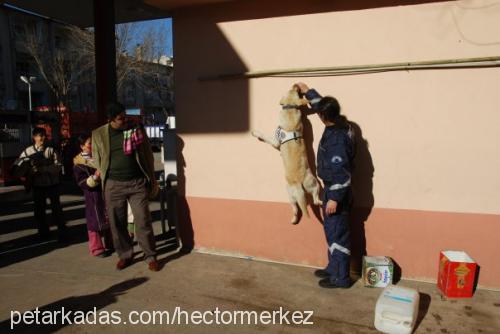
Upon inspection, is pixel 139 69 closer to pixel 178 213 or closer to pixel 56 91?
pixel 56 91

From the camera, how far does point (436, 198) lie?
13.5ft

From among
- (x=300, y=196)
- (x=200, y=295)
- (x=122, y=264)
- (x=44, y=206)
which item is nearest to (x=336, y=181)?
(x=300, y=196)

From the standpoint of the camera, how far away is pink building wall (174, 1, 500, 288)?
3.96 metres

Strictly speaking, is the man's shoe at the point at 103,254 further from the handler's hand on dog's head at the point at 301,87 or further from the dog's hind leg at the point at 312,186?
the handler's hand on dog's head at the point at 301,87

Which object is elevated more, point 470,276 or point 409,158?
point 409,158

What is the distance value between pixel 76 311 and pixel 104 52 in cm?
316

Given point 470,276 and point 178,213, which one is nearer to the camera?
point 470,276

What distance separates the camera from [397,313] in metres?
3.24

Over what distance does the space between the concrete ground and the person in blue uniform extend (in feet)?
0.81

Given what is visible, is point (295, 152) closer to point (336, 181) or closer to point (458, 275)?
point (336, 181)

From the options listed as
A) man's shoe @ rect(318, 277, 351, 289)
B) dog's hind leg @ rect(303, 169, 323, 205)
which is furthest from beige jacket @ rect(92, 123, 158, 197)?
man's shoe @ rect(318, 277, 351, 289)

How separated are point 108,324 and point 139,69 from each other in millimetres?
23240

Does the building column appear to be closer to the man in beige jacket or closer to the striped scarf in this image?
the man in beige jacket

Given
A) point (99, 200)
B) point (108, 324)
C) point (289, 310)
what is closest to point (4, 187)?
point (99, 200)
